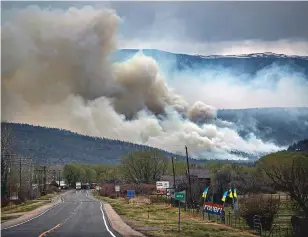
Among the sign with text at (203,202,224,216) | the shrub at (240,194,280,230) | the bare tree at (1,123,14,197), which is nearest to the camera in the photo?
the shrub at (240,194,280,230)

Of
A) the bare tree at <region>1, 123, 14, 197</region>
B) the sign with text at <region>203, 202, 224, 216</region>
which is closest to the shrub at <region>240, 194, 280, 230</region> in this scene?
the sign with text at <region>203, 202, 224, 216</region>

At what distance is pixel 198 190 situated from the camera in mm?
82938

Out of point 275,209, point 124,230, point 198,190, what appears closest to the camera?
point 124,230

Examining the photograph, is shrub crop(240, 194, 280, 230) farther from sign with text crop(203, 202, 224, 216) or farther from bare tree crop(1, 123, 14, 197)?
bare tree crop(1, 123, 14, 197)

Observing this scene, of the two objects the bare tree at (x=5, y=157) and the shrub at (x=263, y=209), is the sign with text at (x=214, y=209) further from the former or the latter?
the bare tree at (x=5, y=157)

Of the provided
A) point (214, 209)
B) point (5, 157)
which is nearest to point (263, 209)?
point (214, 209)

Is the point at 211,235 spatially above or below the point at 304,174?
below

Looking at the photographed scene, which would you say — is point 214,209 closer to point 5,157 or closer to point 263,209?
point 263,209

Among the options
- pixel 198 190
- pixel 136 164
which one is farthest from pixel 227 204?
pixel 136 164

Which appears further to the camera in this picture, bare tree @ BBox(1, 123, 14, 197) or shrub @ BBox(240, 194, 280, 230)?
bare tree @ BBox(1, 123, 14, 197)

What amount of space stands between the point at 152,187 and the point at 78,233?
7913cm

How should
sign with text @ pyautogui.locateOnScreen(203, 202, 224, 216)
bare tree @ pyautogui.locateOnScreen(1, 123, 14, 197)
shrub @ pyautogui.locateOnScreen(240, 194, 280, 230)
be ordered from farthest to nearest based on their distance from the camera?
1. bare tree @ pyautogui.locateOnScreen(1, 123, 14, 197)
2. sign with text @ pyautogui.locateOnScreen(203, 202, 224, 216)
3. shrub @ pyautogui.locateOnScreen(240, 194, 280, 230)

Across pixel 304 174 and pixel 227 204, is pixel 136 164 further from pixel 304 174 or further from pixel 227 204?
pixel 304 174

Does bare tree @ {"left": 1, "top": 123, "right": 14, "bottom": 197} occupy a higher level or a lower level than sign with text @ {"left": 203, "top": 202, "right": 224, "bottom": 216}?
higher
